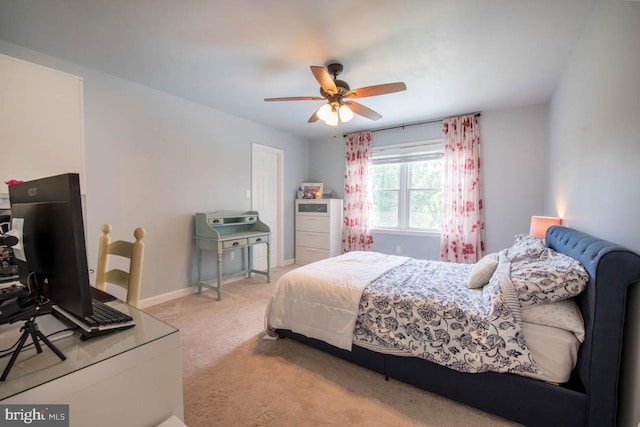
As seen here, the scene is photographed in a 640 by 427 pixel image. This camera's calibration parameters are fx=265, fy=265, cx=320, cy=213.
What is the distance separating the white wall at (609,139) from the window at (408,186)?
6.06ft

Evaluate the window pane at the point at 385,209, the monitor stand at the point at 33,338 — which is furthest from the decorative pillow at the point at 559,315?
the window pane at the point at 385,209

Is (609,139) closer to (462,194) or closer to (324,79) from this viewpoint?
(324,79)

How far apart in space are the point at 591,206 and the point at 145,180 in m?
4.08

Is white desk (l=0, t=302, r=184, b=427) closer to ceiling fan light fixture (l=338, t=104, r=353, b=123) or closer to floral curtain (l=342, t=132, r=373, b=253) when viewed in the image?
ceiling fan light fixture (l=338, t=104, r=353, b=123)

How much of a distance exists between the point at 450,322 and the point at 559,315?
0.53 meters

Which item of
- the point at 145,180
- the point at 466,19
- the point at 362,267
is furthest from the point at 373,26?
the point at 145,180

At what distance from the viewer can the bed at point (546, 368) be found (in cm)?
120

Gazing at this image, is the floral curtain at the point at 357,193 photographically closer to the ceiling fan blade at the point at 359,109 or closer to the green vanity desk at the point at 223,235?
the green vanity desk at the point at 223,235

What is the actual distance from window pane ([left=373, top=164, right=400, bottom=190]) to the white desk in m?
4.26

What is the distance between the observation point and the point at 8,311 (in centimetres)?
80

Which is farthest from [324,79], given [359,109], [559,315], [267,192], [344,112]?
[267,192]

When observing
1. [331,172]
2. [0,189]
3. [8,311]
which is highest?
[331,172]

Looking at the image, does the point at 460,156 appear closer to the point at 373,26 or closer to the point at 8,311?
the point at 373,26

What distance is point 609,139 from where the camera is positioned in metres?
1.60
